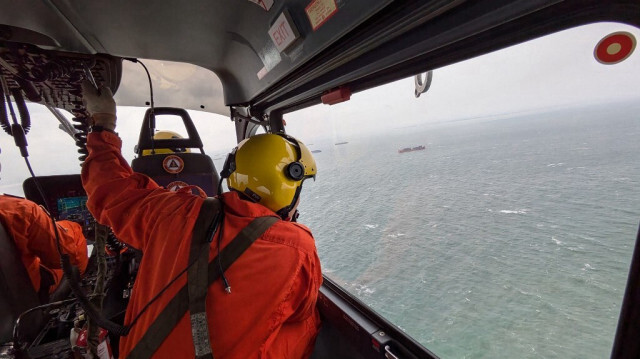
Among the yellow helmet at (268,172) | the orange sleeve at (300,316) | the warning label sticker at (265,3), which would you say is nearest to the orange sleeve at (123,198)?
the yellow helmet at (268,172)

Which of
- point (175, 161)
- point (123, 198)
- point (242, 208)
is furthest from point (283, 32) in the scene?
point (175, 161)

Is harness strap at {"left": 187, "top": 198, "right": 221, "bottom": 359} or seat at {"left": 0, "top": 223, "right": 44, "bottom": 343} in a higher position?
harness strap at {"left": 187, "top": 198, "right": 221, "bottom": 359}

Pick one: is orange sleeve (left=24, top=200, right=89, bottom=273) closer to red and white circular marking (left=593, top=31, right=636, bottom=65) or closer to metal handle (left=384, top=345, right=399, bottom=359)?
metal handle (left=384, top=345, right=399, bottom=359)

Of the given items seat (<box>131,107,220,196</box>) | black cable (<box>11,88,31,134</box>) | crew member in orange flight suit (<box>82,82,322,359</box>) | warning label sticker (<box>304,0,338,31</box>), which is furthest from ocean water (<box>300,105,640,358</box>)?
black cable (<box>11,88,31,134</box>)

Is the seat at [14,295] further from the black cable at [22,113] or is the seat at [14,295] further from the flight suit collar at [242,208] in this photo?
the flight suit collar at [242,208]

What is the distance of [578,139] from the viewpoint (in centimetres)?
128

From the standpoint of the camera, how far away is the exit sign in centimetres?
125

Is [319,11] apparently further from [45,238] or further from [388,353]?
[45,238]

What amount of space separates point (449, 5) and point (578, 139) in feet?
3.68

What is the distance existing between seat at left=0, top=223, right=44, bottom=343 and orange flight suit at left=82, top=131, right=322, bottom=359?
1.17 m

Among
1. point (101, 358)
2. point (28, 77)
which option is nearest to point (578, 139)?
point (101, 358)

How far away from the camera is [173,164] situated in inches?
96.7

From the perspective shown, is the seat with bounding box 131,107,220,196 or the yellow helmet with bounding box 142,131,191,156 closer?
the seat with bounding box 131,107,220,196

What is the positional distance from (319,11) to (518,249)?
2.08m
